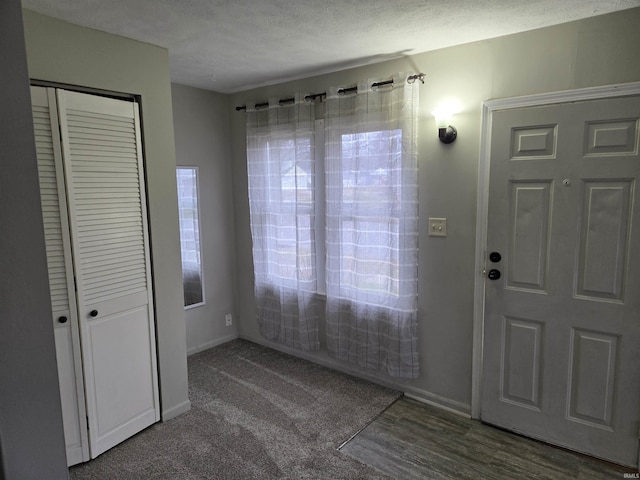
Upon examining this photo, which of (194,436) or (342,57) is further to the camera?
(342,57)

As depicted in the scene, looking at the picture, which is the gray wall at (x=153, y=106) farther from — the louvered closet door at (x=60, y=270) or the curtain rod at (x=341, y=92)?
the curtain rod at (x=341, y=92)

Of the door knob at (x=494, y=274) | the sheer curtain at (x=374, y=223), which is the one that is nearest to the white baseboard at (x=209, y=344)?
the sheer curtain at (x=374, y=223)

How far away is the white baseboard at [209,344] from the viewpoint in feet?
12.3

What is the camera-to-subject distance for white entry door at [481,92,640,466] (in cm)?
213

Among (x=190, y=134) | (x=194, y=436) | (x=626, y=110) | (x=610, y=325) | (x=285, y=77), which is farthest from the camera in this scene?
(x=190, y=134)

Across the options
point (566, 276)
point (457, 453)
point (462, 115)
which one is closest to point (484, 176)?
point (462, 115)

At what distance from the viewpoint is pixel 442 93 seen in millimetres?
2619

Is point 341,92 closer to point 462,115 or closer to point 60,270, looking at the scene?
point 462,115

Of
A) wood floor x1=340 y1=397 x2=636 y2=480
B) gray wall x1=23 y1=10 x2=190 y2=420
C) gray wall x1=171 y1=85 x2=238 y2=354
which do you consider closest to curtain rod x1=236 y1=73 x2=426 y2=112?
gray wall x1=171 y1=85 x2=238 y2=354

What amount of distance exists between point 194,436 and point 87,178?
1.67 metres

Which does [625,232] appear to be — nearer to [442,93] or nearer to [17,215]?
[442,93]

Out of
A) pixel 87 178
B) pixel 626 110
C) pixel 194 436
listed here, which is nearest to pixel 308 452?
pixel 194 436

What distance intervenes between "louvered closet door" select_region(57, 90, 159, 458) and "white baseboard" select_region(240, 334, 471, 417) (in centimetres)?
141

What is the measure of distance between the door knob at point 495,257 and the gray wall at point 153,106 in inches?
79.8
